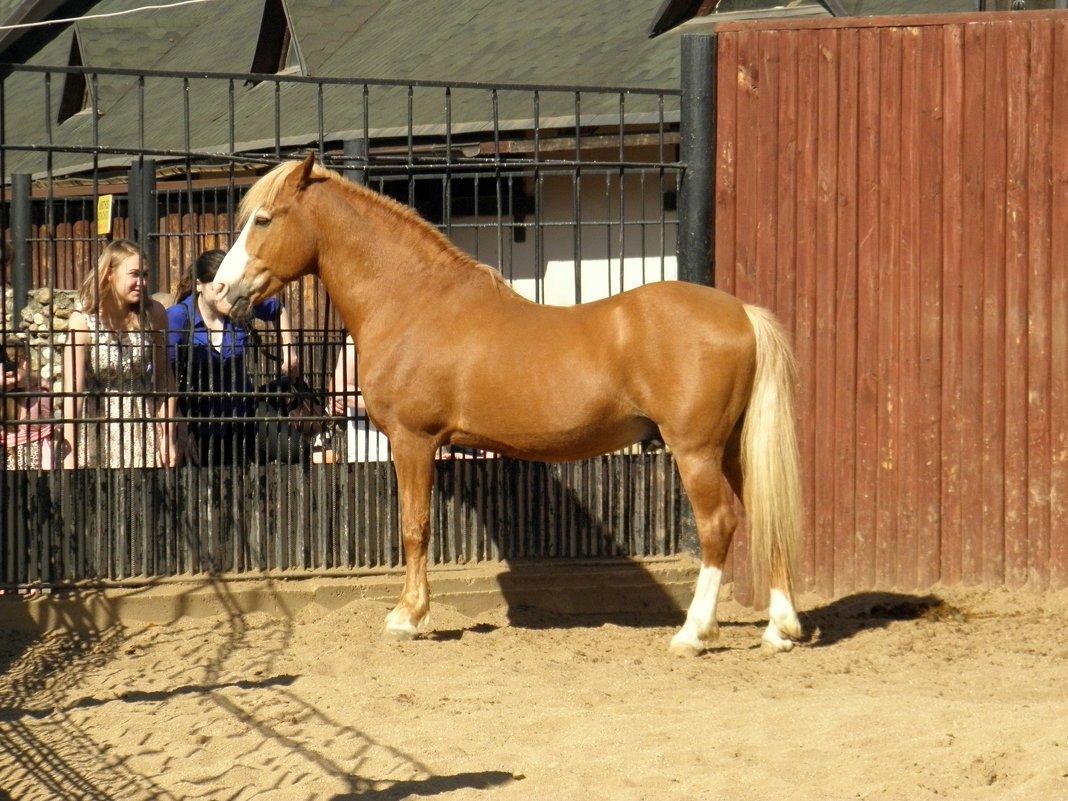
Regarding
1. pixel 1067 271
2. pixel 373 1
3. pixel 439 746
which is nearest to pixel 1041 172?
pixel 1067 271

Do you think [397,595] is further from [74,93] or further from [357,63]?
[74,93]

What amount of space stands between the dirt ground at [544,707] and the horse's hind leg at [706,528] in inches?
3.7

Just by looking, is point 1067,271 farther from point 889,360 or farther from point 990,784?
point 990,784

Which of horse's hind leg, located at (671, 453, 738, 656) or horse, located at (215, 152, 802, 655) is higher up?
horse, located at (215, 152, 802, 655)

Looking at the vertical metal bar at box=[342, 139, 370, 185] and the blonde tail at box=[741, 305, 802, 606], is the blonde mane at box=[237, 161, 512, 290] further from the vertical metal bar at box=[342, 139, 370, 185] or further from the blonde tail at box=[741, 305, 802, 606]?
the blonde tail at box=[741, 305, 802, 606]

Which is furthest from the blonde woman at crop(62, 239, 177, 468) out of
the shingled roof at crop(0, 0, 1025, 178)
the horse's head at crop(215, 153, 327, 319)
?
the shingled roof at crop(0, 0, 1025, 178)

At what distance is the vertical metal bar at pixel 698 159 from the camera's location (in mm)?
7441

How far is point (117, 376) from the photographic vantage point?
7121 millimetres

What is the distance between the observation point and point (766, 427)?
641cm

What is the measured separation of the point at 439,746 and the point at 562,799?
2.35 feet

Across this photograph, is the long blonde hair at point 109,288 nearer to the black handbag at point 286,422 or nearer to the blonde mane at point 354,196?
the blonde mane at point 354,196

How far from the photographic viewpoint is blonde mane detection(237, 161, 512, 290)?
6781 mm

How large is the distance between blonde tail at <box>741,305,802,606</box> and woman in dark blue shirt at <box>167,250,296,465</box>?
246 cm

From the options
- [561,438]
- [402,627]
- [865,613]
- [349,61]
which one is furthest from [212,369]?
[349,61]
